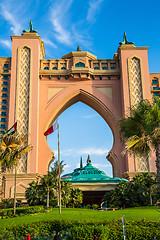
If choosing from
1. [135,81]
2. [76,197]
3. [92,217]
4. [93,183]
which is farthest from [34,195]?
[135,81]

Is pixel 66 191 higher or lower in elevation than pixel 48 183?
lower

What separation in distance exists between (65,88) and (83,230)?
3008 cm

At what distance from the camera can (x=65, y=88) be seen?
44.8m

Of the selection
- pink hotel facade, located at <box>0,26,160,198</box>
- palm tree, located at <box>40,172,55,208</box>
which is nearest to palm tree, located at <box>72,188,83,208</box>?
palm tree, located at <box>40,172,55,208</box>

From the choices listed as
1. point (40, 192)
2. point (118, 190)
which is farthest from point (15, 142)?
point (118, 190)

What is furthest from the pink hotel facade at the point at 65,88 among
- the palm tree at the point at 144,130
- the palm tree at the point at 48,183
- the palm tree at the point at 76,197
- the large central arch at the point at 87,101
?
the palm tree at the point at 144,130

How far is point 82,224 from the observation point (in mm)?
17766

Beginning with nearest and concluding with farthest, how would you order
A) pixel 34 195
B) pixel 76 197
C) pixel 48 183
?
1. pixel 48 183
2. pixel 34 195
3. pixel 76 197

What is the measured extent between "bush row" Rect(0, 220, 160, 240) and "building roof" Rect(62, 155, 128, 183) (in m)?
20.9

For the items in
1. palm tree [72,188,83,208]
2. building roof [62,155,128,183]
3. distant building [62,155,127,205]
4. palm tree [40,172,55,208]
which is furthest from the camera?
building roof [62,155,128,183]

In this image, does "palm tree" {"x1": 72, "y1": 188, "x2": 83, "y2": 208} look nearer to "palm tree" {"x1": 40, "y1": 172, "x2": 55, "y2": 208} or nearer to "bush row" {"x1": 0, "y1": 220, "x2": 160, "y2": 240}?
"palm tree" {"x1": 40, "y1": 172, "x2": 55, "y2": 208}

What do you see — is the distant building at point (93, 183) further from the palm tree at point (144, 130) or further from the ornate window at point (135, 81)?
the palm tree at point (144, 130)

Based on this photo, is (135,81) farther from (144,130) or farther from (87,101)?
(144,130)

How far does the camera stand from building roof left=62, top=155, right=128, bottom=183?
3928 cm
